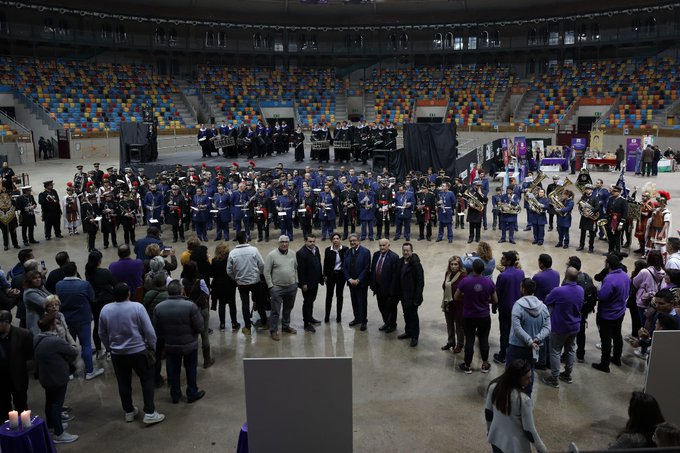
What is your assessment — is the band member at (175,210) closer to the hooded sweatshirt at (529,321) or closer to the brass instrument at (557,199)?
the brass instrument at (557,199)

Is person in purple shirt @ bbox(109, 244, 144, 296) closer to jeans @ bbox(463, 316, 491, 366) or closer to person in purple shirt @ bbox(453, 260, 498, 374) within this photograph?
person in purple shirt @ bbox(453, 260, 498, 374)

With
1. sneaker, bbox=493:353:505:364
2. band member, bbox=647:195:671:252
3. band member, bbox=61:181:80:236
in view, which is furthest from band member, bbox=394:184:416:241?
band member, bbox=61:181:80:236

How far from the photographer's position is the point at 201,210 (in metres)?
16.7

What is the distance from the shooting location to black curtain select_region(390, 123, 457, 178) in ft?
71.8

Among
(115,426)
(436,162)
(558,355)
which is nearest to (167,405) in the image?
(115,426)

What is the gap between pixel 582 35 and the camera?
45.3 m

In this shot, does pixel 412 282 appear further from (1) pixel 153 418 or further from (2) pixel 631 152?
(2) pixel 631 152

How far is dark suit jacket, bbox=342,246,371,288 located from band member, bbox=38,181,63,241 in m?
9.91

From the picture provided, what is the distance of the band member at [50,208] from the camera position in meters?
16.5

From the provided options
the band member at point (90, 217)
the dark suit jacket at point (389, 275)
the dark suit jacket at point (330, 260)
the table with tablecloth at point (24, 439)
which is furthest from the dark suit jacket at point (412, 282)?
the band member at point (90, 217)

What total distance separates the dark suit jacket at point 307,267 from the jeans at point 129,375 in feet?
11.1

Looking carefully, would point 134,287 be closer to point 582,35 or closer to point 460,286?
point 460,286

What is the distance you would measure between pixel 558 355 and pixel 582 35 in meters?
43.0

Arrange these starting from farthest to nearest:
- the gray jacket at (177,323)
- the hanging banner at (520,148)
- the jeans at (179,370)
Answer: the hanging banner at (520,148) < the jeans at (179,370) < the gray jacket at (177,323)
